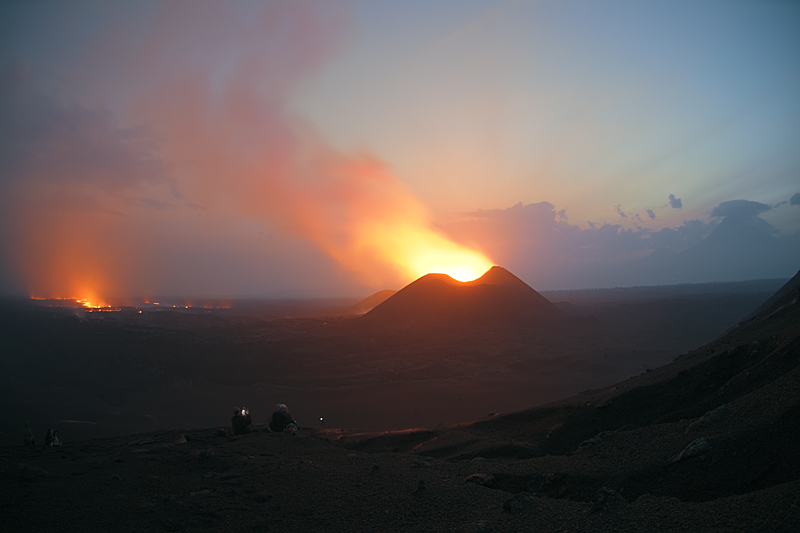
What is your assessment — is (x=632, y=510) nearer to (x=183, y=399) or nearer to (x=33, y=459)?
(x=33, y=459)

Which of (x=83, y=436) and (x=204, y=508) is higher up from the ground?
(x=204, y=508)

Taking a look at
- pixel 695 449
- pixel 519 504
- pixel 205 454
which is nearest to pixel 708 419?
pixel 695 449

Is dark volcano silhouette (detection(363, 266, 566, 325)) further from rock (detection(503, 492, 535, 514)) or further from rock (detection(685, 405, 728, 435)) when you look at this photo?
rock (detection(503, 492, 535, 514))

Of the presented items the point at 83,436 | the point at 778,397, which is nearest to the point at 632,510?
the point at 778,397

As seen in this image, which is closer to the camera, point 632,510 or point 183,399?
point 632,510

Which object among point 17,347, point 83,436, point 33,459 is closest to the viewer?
point 33,459

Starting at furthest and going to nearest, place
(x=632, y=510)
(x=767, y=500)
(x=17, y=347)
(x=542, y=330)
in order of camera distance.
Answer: (x=542, y=330)
(x=17, y=347)
(x=632, y=510)
(x=767, y=500)
